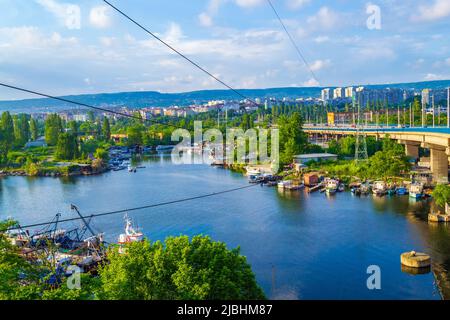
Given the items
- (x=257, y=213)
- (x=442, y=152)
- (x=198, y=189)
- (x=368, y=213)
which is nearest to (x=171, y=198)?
(x=198, y=189)

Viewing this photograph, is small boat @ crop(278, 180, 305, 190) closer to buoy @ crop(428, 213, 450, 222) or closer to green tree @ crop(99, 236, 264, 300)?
buoy @ crop(428, 213, 450, 222)

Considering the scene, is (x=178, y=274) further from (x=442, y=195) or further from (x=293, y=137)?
(x=293, y=137)

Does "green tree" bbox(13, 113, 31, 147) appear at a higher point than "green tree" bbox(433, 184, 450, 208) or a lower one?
higher

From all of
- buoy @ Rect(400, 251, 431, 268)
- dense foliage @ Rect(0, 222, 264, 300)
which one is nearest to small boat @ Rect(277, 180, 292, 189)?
buoy @ Rect(400, 251, 431, 268)

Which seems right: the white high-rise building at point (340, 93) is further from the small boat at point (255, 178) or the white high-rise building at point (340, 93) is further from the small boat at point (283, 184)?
the small boat at point (283, 184)

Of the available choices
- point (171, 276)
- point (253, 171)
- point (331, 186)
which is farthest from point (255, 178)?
point (171, 276)
